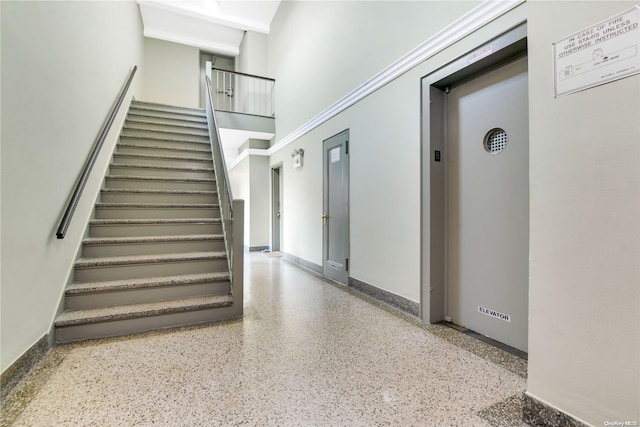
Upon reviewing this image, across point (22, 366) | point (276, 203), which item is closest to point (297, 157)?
point (276, 203)

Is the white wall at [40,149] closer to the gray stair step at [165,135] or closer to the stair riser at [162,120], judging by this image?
the gray stair step at [165,135]

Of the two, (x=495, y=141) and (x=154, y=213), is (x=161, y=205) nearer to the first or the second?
(x=154, y=213)

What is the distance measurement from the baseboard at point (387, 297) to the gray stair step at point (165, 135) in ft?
12.2

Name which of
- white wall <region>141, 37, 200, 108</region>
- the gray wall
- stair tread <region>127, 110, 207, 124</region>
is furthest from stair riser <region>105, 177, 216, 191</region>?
white wall <region>141, 37, 200, 108</region>

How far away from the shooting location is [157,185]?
164 inches

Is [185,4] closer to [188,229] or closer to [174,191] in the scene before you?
[174,191]

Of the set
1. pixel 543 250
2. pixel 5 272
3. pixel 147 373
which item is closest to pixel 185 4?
pixel 5 272

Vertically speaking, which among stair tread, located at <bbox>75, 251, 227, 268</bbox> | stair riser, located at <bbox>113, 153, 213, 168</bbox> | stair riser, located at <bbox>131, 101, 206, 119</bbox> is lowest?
stair tread, located at <bbox>75, 251, 227, 268</bbox>

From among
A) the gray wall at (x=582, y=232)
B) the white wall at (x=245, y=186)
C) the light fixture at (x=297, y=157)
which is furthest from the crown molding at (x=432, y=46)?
the white wall at (x=245, y=186)

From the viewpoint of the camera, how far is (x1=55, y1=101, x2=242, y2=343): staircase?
2600mm

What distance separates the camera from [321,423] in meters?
1.45

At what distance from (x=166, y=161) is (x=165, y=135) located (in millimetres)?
927

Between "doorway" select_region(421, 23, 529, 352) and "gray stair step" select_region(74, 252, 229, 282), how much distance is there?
2238 mm

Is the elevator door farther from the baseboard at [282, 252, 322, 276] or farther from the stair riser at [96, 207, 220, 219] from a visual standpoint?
the stair riser at [96, 207, 220, 219]
